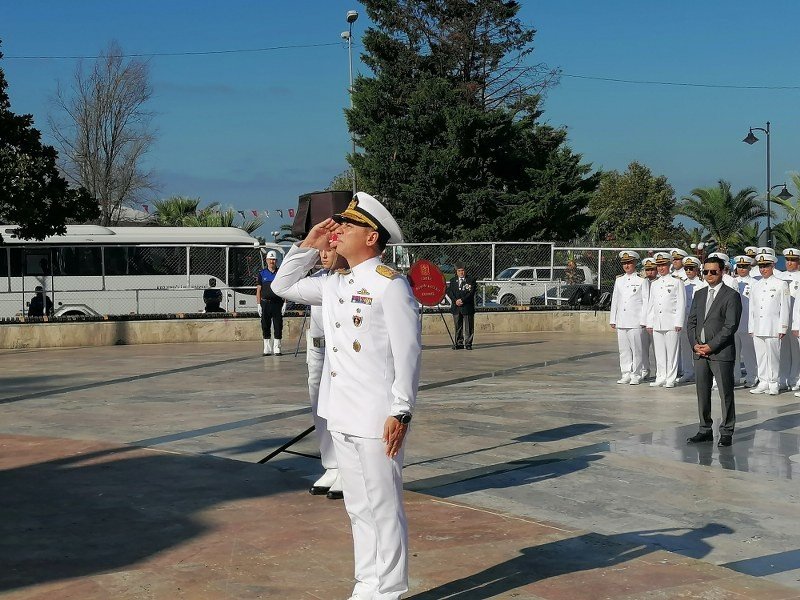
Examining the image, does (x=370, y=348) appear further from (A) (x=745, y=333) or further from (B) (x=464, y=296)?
(B) (x=464, y=296)

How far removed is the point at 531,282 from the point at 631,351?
34.0ft

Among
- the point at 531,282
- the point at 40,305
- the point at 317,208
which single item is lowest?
the point at 40,305

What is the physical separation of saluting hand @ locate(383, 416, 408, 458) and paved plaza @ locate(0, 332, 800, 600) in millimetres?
922

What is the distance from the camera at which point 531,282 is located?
84.4 ft

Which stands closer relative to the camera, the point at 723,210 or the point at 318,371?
the point at 318,371

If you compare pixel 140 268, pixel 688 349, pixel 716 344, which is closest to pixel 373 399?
pixel 716 344

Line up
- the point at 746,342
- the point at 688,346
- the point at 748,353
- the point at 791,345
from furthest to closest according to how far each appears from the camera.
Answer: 1. the point at 688,346
2. the point at 748,353
3. the point at 746,342
4. the point at 791,345

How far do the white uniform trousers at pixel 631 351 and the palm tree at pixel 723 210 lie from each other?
3615 cm

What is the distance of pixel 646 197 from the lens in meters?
59.5

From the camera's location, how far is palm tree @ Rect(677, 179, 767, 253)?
4981 centimetres

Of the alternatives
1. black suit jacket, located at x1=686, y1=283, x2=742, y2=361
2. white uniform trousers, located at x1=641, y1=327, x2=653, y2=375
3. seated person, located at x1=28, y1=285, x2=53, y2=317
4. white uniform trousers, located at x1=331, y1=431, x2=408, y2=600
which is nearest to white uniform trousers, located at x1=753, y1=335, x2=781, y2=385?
white uniform trousers, located at x1=641, y1=327, x2=653, y2=375

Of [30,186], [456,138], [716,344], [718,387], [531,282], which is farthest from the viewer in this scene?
[456,138]

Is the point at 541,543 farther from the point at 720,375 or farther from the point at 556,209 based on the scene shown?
the point at 556,209

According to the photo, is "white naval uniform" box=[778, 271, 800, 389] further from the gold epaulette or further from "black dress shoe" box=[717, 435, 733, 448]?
the gold epaulette
